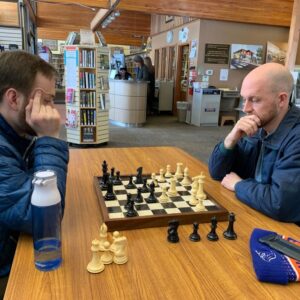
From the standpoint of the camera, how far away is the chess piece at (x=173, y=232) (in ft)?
3.08

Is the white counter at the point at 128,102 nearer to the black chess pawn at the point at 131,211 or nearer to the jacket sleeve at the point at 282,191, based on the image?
the jacket sleeve at the point at 282,191

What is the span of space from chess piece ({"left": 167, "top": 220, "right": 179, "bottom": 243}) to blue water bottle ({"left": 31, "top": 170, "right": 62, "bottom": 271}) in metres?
0.32

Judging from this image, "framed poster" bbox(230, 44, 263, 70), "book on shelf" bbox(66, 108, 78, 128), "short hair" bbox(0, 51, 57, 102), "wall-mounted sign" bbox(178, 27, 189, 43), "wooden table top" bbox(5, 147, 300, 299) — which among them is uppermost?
"wall-mounted sign" bbox(178, 27, 189, 43)

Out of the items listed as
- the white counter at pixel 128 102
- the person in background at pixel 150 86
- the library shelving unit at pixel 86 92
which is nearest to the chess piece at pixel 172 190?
the library shelving unit at pixel 86 92

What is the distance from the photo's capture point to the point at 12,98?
104 centimetres

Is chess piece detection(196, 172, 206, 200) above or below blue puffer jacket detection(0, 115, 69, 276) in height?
below

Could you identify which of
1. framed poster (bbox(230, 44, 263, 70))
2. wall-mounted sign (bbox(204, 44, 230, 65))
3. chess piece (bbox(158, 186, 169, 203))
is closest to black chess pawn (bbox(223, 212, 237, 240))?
chess piece (bbox(158, 186, 169, 203))

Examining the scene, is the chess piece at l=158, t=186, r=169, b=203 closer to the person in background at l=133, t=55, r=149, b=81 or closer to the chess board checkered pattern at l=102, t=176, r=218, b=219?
the chess board checkered pattern at l=102, t=176, r=218, b=219

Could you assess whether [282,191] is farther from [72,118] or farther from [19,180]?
[72,118]

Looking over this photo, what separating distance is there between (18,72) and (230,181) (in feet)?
3.13

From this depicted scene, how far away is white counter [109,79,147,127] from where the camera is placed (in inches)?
262

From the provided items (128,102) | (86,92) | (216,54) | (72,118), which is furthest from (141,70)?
(72,118)

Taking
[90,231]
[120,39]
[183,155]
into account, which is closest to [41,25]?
[120,39]

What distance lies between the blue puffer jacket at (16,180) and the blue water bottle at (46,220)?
4.0 inches
